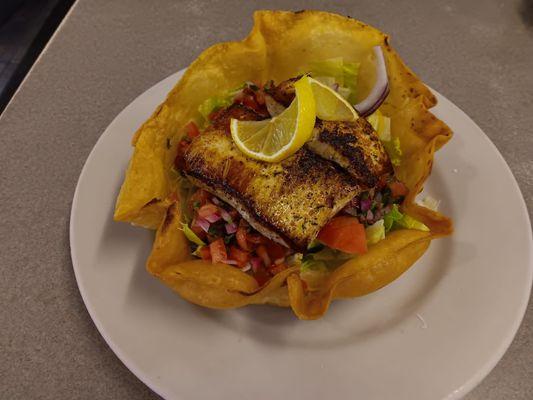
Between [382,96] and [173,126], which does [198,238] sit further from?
[382,96]

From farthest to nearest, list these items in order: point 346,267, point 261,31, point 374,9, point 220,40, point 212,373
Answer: point 374,9
point 220,40
point 261,31
point 346,267
point 212,373

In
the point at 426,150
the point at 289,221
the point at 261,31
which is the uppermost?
the point at 261,31

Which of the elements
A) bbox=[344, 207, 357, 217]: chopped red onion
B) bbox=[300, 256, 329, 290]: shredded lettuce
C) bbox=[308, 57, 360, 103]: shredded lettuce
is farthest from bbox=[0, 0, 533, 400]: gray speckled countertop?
bbox=[308, 57, 360, 103]: shredded lettuce

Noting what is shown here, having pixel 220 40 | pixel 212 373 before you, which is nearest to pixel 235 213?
pixel 212 373

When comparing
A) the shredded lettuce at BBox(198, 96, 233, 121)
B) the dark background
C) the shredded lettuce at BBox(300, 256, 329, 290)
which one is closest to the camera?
the shredded lettuce at BBox(300, 256, 329, 290)

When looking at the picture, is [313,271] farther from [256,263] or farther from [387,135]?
[387,135]

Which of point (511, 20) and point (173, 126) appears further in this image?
point (511, 20)

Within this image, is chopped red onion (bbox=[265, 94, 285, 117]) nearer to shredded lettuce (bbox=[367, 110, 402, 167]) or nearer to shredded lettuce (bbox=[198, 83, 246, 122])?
shredded lettuce (bbox=[198, 83, 246, 122])
